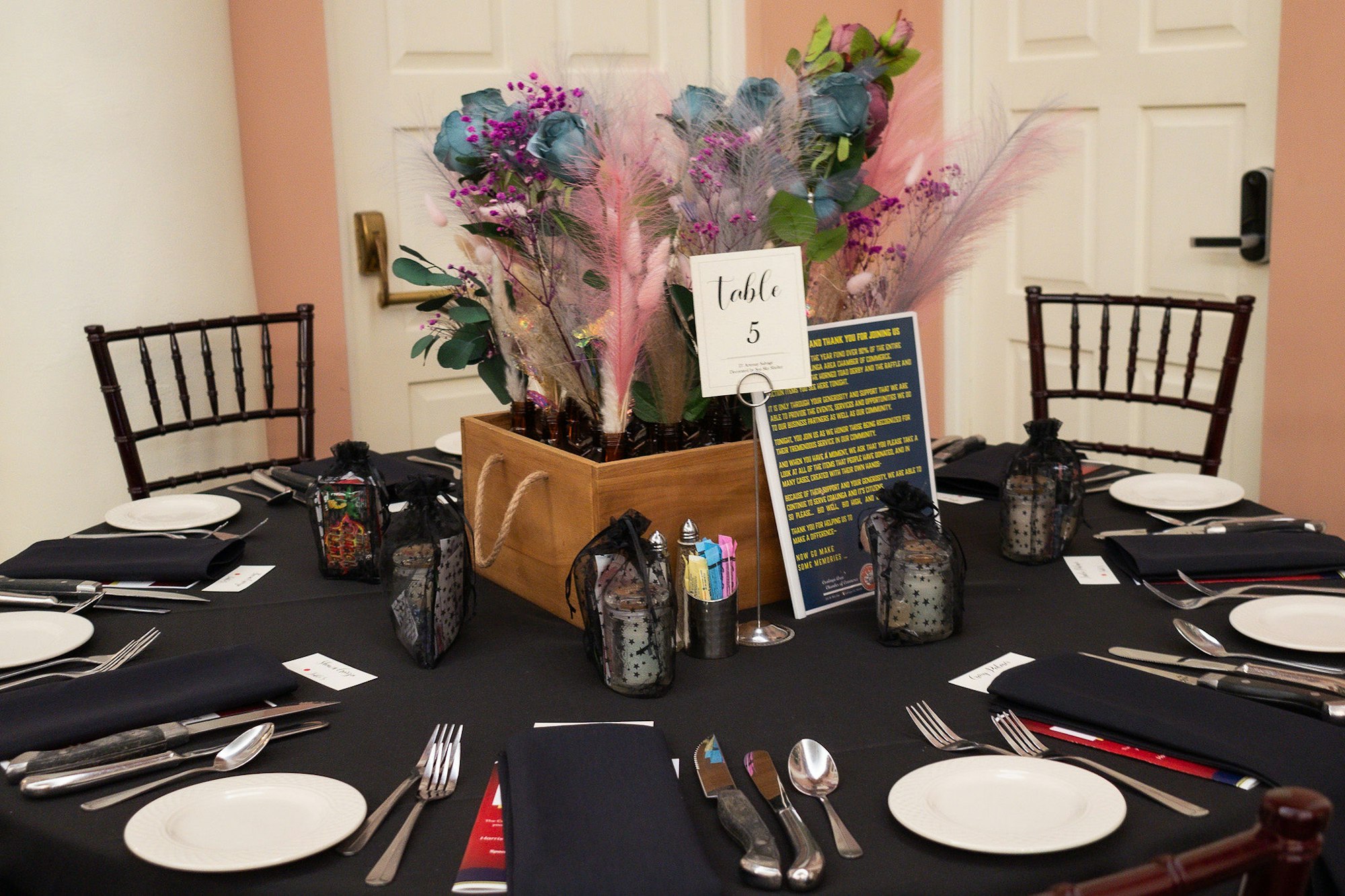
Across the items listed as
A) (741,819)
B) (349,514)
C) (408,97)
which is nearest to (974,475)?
(349,514)

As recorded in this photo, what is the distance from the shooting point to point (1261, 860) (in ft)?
2.12

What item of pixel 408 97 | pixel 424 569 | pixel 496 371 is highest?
pixel 408 97

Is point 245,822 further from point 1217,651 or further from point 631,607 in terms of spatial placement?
point 1217,651

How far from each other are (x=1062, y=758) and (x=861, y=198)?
683 mm

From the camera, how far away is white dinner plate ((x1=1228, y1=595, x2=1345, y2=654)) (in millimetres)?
1197

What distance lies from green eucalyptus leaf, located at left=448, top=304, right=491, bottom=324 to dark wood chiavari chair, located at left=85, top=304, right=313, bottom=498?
79cm

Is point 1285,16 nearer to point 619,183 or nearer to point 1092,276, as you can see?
point 1092,276

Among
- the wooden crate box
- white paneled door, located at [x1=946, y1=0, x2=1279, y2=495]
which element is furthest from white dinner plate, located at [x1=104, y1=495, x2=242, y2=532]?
white paneled door, located at [x1=946, y1=0, x2=1279, y2=495]

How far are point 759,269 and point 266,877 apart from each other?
0.72 m

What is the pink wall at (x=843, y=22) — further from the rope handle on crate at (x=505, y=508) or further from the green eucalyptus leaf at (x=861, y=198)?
the rope handle on crate at (x=505, y=508)

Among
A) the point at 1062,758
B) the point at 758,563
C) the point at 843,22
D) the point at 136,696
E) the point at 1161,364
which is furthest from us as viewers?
the point at 843,22

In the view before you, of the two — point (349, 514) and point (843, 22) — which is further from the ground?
point (843, 22)

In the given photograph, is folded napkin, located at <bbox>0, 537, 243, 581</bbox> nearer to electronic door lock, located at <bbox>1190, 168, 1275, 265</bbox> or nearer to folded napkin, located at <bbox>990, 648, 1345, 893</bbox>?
folded napkin, located at <bbox>990, 648, 1345, 893</bbox>

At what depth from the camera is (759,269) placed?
4.14ft
